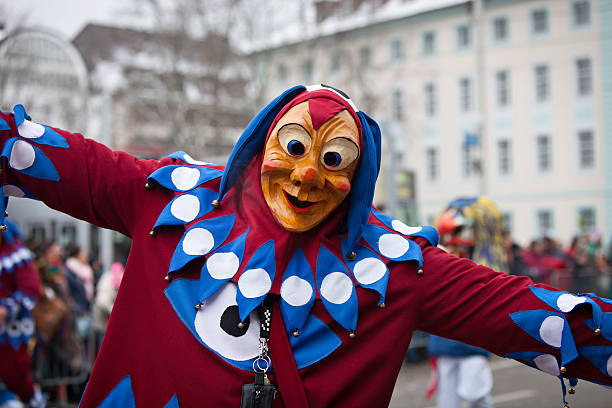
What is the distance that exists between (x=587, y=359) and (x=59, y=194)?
1665 millimetres

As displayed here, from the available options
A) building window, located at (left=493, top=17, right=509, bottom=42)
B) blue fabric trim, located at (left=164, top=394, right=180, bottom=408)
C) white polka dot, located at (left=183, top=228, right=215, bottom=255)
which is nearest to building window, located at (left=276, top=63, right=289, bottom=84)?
building window, located at (left=493, top=17, right=509, bottom=42)

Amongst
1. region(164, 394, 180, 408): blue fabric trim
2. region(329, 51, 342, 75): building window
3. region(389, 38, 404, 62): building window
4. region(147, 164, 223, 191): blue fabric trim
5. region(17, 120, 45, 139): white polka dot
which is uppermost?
region(389, 38, 404, 62): building window

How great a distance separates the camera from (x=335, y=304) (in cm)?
209

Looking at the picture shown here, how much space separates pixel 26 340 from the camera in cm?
538

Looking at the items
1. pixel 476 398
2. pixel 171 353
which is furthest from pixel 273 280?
pixel 476 398

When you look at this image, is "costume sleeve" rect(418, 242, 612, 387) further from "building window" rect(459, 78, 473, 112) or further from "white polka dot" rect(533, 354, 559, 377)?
"building window" rect(459, 78, 473, 112)

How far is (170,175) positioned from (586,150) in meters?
27.0

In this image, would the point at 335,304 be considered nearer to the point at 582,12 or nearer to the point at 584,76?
the point at 582,12

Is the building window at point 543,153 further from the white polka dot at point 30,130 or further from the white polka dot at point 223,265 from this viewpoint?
the white polka dot at point 30,130

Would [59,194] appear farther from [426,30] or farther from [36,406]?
[426,30]

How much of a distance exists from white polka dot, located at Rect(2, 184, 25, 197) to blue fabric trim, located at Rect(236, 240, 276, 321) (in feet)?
2.41

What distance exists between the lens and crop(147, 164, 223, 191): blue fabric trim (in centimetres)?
221

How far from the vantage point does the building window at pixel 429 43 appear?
2973cm

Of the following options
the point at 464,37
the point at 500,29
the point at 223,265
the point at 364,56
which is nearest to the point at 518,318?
the point at 223,265
